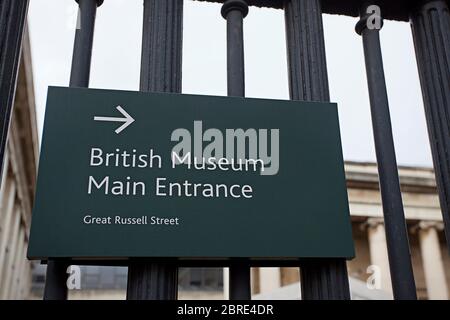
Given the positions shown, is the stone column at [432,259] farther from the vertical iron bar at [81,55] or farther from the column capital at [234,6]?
the vertical iron bar at [81,55]

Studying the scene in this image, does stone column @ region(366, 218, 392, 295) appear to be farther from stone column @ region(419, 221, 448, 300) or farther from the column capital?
the column capital

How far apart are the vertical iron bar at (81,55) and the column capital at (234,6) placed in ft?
5.48

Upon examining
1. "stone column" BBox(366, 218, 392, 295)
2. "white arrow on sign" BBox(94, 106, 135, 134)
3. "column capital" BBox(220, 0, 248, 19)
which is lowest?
"white arrow on sign" BBox(94, 106, 135, 134)

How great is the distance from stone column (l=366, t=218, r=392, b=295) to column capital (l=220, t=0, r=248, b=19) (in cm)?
2545

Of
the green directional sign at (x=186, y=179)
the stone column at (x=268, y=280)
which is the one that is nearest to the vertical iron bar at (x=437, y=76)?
the green directional sign at (x=186, y=179)

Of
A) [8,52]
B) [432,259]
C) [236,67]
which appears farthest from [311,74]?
[432,259]

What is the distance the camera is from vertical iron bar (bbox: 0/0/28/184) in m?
5.91

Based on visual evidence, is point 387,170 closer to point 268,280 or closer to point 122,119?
point 122,119

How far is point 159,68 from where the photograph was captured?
650 cm

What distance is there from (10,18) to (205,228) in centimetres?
338

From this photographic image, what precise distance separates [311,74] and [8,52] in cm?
371

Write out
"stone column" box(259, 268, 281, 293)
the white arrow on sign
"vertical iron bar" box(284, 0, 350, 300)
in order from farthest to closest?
1. "stone column" box(259, 268, 281, 293)
2. the white arrow on sign
3. "vertical iron bar" box(284, 0, 350, 300)

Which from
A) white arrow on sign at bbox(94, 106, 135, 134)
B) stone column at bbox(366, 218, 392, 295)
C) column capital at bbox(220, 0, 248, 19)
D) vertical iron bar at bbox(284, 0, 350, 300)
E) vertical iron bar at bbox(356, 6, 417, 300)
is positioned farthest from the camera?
stone column at bbox(366, 218, 392, 295)

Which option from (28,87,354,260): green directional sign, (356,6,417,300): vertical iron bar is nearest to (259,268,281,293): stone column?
(356,6,417,300): vertical iron bar
